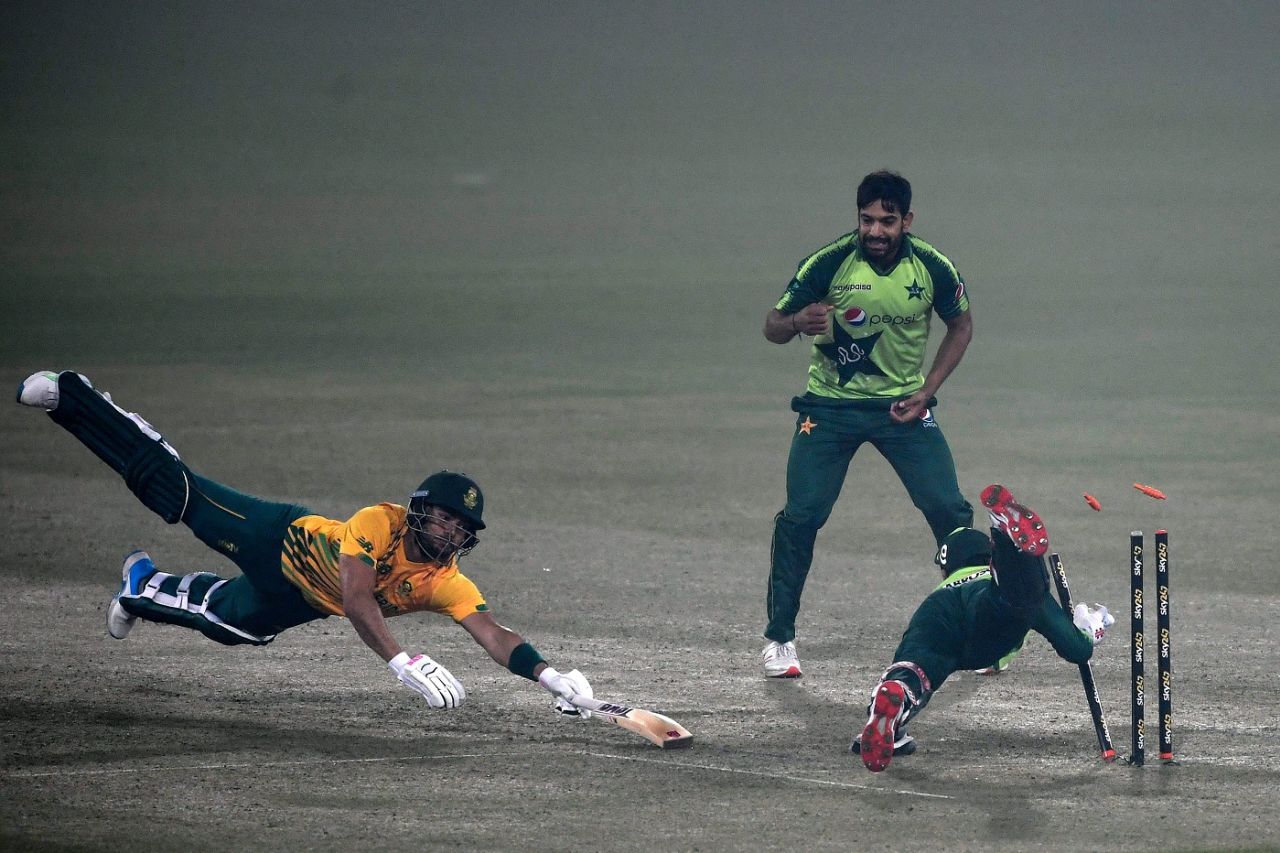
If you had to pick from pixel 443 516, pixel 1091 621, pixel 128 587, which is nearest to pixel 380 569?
pixel 443 516

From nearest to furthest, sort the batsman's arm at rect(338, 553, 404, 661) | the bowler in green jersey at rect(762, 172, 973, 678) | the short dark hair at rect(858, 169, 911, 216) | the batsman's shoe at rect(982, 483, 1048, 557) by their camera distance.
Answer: the batsman's shoe at rect(982, 483, 1048, 557) < the batsman's arm at rect(338, 553, 404, 661) < the short dark hair at rect(858, 169, 911, 216) < the bowler in green jersey at rect(762, 172, 973, 678)

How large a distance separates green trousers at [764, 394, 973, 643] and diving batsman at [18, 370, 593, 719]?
140 cm

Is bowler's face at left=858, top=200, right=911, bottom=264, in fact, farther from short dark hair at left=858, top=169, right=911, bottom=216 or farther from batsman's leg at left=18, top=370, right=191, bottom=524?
batsman's leg at left=18, top=370, right=191, bottom=524

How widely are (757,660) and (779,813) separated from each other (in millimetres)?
2355

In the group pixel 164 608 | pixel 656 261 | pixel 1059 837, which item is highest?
pixel 656 261

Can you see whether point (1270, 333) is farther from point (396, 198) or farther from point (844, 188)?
point (396, 198)

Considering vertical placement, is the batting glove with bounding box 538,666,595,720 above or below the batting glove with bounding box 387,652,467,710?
below

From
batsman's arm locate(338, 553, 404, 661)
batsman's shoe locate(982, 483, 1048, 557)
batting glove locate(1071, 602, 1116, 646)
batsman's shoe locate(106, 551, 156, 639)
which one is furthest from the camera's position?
batsman's shoe locate(106, 551, 156, 639)

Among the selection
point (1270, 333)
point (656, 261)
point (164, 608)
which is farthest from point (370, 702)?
point (656, 261)

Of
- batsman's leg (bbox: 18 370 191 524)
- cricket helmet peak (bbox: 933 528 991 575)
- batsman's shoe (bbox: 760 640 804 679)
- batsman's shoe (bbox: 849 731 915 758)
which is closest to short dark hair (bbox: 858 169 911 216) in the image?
cricket helmet peak (bbox: 933 528 991 575)

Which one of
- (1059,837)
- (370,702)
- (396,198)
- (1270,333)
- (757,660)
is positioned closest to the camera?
(1059,837)

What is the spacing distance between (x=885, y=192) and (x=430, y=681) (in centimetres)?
337

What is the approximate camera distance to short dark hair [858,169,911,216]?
28.9 feet

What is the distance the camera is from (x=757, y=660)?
9.02m
